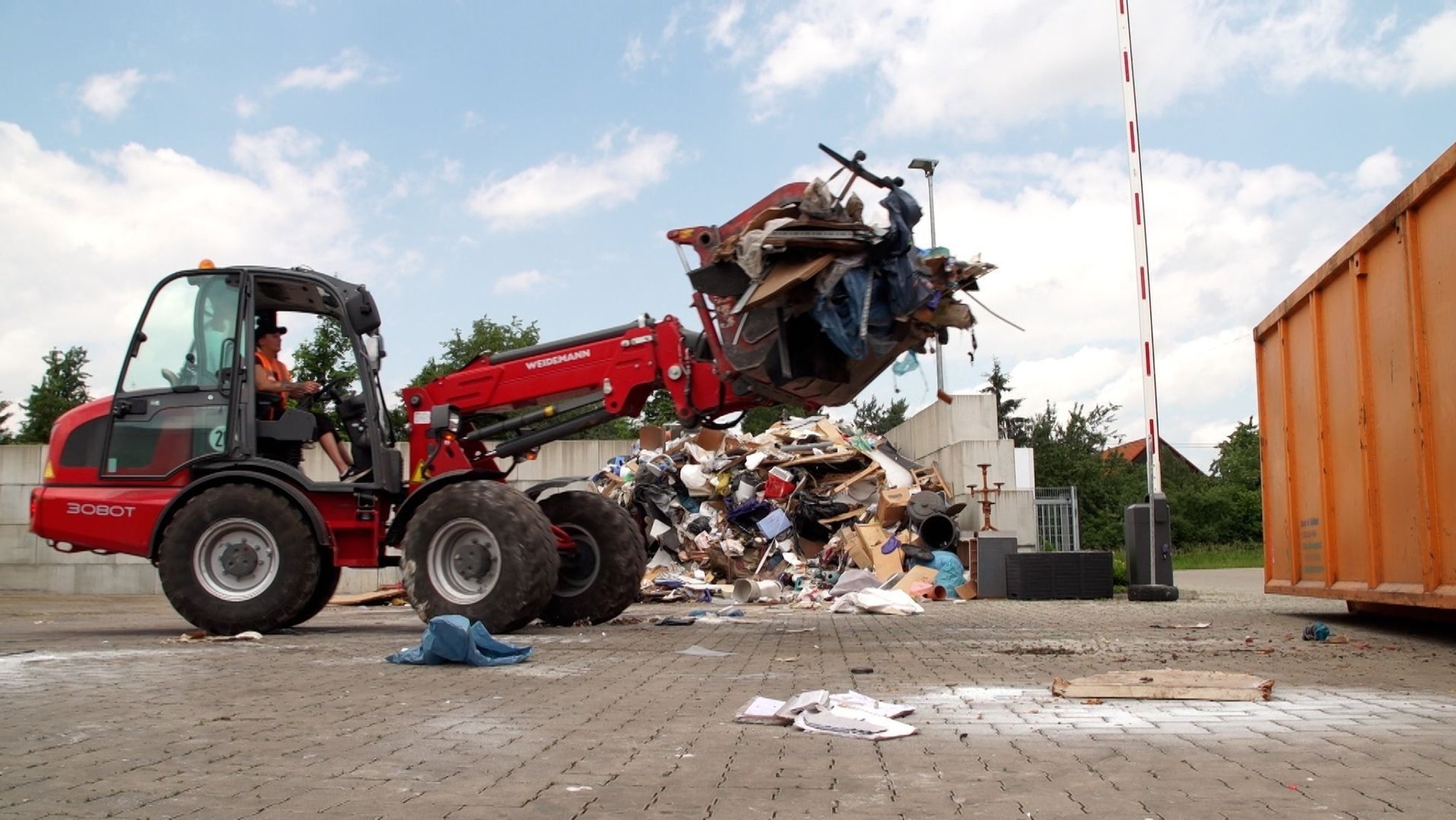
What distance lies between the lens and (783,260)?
830cm

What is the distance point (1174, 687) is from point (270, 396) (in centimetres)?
726

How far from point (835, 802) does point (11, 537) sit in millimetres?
20703

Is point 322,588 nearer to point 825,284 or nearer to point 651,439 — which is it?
point 825,284

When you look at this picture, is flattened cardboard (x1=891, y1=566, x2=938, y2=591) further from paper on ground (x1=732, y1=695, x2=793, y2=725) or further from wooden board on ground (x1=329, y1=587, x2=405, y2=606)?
paper on ground (x1=732, y1=695, x2=793, y2=725)

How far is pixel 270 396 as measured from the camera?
9945mm

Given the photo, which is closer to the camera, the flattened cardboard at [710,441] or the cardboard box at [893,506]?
the cardboard box at [893,506]

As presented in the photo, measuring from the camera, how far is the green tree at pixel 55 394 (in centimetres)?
5119

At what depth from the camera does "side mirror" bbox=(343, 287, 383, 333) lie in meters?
9.92

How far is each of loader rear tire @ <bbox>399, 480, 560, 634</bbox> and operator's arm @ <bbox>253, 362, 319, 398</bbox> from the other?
5.16 feet

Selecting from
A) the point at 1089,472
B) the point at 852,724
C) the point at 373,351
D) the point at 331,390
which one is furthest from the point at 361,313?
the point at 1089,472

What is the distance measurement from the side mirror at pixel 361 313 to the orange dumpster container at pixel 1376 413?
24.3ft

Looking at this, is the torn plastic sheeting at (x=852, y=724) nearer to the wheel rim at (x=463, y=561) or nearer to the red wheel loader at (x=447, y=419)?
the red wheel loader at (x=447, y=419)

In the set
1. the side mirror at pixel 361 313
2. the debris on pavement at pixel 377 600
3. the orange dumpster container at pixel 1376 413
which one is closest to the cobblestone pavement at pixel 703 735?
the orange dumpster container at pixel 1376 413

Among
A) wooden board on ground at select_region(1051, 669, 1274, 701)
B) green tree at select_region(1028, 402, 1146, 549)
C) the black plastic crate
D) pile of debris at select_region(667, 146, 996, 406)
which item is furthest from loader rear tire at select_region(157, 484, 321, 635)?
green tree at select_region(1028, 402, 1146, 549)
